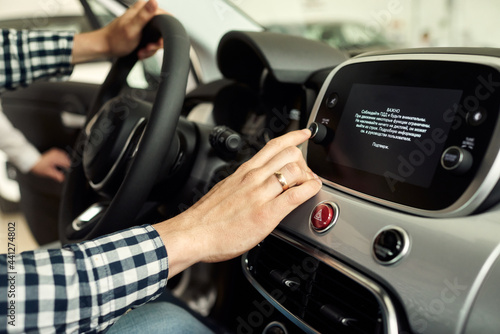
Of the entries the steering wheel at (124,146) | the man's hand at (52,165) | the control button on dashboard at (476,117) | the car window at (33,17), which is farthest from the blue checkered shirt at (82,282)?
the car window at (33,17)

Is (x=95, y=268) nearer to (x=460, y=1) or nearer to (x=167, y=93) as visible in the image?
(x=167, y=93)

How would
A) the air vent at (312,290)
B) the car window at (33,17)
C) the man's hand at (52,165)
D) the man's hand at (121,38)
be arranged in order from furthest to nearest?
the car window at (33,17) < the man's hand at (52,165) < the man's hand at (121,38) < the air vent at (312,290)

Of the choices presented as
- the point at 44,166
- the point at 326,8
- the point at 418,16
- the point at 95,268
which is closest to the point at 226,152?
the point at 95,268

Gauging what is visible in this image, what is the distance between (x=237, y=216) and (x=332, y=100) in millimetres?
297

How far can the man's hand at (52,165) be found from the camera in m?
1.50

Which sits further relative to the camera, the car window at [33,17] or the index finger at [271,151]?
the car window at [33,17]

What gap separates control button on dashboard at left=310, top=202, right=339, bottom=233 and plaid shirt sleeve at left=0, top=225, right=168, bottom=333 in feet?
0.76

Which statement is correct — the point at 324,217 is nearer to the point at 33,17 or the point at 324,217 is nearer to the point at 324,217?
the point at 324,217

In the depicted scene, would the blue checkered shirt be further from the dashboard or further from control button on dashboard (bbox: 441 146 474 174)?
control button on dashboard (bbox: 441 146 474 174)

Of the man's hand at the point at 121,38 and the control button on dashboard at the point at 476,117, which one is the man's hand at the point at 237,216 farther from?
the man's hand at the point at 121,38

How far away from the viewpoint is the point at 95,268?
51 cm

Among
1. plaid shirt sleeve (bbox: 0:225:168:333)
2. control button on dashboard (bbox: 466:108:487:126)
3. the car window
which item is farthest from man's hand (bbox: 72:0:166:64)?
the car window

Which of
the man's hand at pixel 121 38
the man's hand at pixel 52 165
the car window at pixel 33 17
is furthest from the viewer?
the car window at pixel 33 17

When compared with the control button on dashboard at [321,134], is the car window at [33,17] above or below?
below
